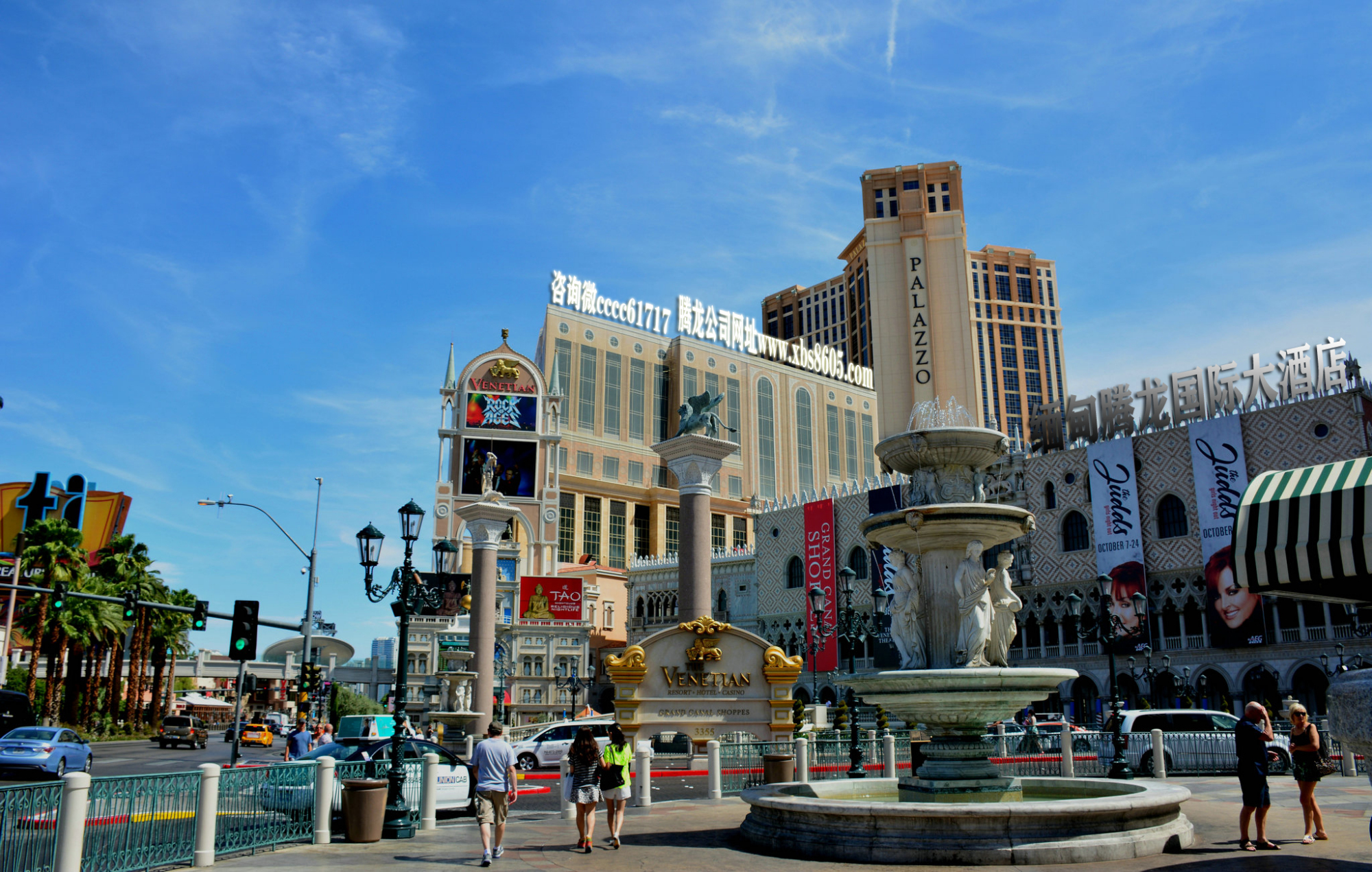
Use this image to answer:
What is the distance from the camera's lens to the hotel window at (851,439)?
101500 millimetres

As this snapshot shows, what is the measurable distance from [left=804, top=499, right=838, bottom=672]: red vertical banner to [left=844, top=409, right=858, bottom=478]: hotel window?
38.1 m

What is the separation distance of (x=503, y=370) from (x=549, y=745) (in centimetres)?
5269

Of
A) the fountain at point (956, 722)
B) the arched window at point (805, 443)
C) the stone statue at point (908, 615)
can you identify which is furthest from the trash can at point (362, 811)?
the arched window at point (805, 443)

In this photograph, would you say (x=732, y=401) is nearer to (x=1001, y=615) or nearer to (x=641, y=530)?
(x=641, y=530)

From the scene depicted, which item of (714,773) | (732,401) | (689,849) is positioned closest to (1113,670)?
(714,773)

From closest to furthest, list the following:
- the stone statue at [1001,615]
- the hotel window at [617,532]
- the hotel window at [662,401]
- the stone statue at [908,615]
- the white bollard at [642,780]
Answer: the stone statue at [1001,615], the stone statue at [908,615], the white bollard at [642,780], the hotel window at [617,532], the hotel window at [662,401]

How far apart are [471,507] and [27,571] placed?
25.9m

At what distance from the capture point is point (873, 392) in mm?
105500

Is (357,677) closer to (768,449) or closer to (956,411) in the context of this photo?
(768,449)

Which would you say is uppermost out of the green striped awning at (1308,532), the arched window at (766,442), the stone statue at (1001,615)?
the arched window at (766,442)

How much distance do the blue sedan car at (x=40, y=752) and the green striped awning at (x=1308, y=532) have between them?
79.3 feet

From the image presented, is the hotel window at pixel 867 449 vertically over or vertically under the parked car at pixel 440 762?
over

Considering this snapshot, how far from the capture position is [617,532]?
8769 cm

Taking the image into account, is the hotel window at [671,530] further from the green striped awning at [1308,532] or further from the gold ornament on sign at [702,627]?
the green striped awning at [1308,532]
